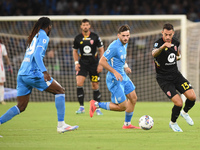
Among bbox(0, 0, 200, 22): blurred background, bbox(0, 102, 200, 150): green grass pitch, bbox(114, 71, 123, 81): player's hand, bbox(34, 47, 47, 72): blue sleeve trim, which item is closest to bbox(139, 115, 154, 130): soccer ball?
bbox(0, 102, 200, 150): green grass pitch

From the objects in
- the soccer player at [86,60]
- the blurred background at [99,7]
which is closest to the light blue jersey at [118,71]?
the soccer player at [86,60]

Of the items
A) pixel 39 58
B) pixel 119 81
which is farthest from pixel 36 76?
pixel 119 81

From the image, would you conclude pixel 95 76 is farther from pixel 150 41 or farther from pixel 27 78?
pixel 150 41

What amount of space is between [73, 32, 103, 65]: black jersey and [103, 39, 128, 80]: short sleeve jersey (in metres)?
2.84

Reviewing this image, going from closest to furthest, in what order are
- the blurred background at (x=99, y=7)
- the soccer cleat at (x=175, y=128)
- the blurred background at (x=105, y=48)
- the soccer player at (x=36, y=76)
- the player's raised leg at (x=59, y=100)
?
1. the soccer player at (x=36, y=76)
2. the player's raised leg at (x=59, y=100)
3. the soccer cleat at (x=175, y=128)
4. the blurred background at (x=105, y=48)
5. the blurred background at (x=99, y=7)

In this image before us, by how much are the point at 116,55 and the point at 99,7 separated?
42.0 feet

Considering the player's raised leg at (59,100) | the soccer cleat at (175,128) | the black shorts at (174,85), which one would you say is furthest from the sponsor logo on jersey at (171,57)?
the player's raised leg at (59,100)

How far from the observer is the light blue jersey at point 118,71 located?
734 cm

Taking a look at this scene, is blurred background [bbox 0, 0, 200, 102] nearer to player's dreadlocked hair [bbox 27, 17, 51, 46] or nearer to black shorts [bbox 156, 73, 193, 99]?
black shorts [bbox 156, 73, 193, 99]

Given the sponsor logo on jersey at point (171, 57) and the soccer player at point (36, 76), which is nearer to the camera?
the soccer player at point (36, 76)

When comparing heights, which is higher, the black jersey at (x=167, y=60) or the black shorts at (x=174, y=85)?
the black jersey at (x=167, y=60)

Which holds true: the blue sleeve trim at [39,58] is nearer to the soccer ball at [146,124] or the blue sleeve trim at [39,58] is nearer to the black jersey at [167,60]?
the soccer ball at [146,124]

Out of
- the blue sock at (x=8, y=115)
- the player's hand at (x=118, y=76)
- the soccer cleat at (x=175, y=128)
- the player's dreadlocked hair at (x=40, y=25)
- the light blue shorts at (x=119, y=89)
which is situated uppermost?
the player's dreadlocked hair at (x=40, y=25)

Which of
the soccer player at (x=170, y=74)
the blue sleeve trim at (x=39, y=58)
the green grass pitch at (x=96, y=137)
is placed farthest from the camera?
the soccer player at (x=170, y=74)
